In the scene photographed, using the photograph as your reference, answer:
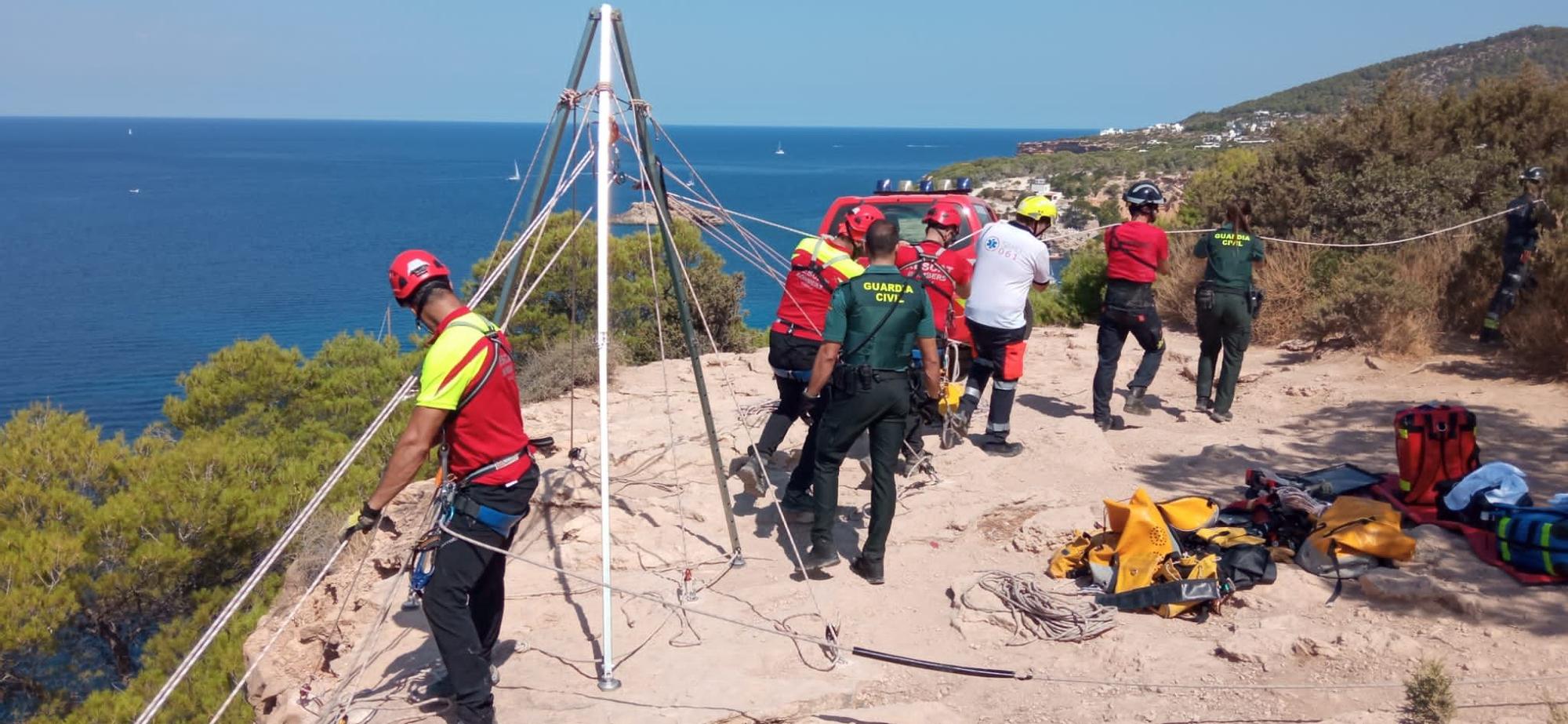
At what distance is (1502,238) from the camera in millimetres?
11016

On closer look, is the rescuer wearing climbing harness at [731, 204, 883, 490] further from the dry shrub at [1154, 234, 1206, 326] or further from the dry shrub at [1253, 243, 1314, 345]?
the dry shrub at [1154, 234, 1206, 326]

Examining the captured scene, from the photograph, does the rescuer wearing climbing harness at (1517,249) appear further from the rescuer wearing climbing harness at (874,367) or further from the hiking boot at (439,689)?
the hiking boot at (439,689)

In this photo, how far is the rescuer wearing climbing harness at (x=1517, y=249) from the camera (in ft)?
32.0

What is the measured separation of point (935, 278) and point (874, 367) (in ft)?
8.03

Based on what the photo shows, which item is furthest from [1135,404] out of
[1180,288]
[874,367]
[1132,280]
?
[1180,288]

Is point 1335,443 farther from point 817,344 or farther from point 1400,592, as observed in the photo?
point 817,344

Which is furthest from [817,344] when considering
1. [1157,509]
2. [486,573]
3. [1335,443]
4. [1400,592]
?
[1335,443]

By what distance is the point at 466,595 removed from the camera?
411cm

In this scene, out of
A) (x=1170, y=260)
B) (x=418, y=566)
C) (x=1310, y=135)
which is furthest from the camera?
(x=1310, y=135)

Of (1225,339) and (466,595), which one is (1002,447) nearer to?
(1225,339)

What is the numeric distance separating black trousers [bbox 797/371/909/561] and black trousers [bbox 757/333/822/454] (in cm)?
65

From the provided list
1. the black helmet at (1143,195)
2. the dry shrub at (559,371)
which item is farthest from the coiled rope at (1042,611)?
the dry shrub at (559,371)

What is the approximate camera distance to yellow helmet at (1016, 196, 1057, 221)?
24.2 feet

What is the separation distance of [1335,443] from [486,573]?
21.7 ft
